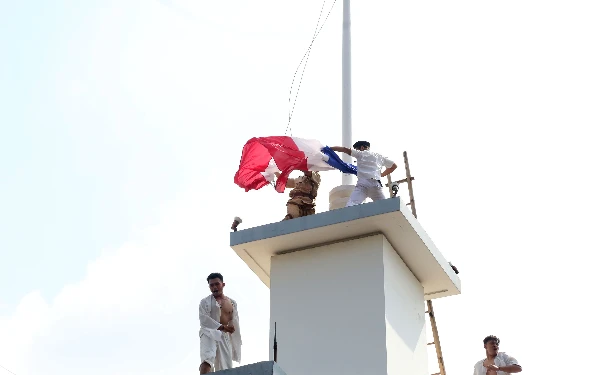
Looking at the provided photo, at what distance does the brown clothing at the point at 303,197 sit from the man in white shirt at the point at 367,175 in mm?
574

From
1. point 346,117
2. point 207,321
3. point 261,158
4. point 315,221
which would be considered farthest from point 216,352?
point 346,117

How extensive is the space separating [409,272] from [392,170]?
4.46 feet

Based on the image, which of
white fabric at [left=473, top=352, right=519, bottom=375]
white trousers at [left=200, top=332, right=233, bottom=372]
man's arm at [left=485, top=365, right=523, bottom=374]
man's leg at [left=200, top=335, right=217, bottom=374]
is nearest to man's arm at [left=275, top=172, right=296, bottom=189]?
white trousers at [left=200, top=332, right=233, bottom=372]

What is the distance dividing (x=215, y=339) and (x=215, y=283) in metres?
0.65

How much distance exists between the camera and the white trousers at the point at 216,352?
11.2 m

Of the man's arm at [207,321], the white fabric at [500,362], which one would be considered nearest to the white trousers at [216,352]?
the man's arm at [207,321]

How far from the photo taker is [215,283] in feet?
37.6

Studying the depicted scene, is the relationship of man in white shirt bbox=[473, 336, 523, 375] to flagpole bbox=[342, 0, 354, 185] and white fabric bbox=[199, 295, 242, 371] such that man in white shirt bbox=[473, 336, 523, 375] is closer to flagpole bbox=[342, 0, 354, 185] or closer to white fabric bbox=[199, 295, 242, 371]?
flagpole bbox=[342, 0, 354, 185]

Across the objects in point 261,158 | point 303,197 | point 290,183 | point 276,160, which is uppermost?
point 261,158

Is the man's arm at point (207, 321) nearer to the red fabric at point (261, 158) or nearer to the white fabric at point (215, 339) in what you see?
the white fabric at point (215, 339)

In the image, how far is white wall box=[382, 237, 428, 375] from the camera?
11.3 metres

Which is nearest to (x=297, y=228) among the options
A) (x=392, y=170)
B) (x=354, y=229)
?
(x=354, y=229)

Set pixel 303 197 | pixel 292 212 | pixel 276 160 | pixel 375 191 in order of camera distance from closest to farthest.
→ pixel 375 191 < pixel 292 212 < pixel 303 197 < pixel 276 160

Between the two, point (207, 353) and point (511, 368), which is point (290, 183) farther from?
point (511, 368)
